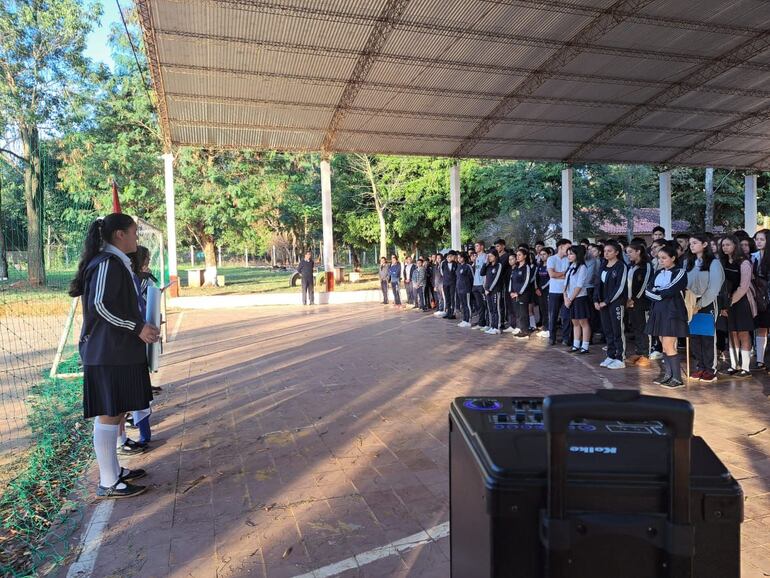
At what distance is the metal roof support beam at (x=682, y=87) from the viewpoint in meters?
13.9

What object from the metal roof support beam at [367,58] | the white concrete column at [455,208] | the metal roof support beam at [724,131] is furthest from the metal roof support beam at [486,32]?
the white concrete column at [455,208]

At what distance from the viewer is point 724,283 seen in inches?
251

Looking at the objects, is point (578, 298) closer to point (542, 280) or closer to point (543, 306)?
point (542, 280)

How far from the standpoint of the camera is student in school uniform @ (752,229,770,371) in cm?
660

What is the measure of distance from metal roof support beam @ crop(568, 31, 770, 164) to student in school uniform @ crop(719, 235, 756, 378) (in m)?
10.3

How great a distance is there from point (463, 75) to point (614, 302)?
945 cm

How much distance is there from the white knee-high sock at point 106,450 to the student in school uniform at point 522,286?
7.89m

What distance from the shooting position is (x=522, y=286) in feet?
33.0

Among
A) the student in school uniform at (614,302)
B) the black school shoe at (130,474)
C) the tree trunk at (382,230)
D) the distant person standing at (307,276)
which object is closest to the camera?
the black school shoe at (130,474)

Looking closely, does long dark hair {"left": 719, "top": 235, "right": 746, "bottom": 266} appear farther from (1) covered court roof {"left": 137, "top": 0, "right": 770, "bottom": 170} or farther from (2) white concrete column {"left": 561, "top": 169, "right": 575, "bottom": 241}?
(2) white concrete column {"left": 561, "top": 169, "right": 575, "bottom": 241}

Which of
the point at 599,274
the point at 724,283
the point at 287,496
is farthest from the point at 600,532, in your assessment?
the point at 599,274

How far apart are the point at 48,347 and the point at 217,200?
1487cm

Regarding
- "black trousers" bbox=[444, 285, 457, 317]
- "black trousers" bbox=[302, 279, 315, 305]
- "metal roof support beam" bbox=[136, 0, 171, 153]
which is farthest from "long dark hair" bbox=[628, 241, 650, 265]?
"black trousers" bbox=[302, 279, 315, 305]

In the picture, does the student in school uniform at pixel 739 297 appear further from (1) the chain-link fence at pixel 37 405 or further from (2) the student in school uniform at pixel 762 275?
(1) the chain-link fence at pixel 37 405
